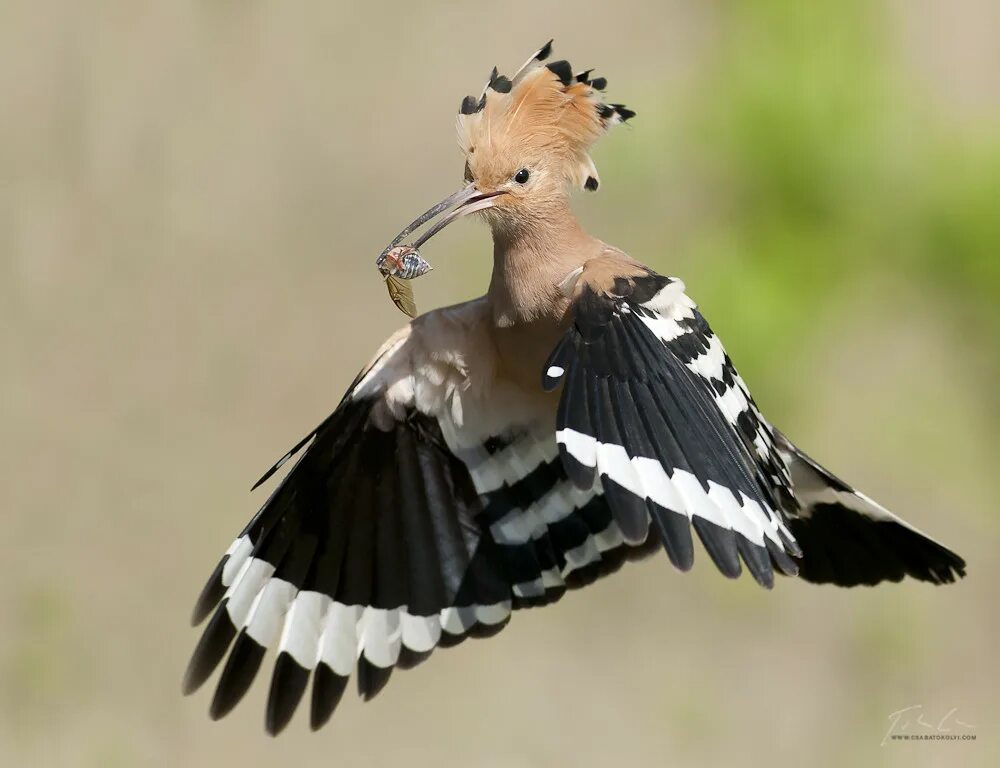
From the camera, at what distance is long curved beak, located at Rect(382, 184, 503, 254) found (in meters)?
1.65

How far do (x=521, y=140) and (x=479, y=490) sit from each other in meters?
0.46

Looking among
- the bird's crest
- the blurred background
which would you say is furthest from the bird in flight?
the blurred background

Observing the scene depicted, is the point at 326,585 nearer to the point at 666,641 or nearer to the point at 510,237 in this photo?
the point at 510,237

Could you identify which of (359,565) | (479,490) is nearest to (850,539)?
(479,490)

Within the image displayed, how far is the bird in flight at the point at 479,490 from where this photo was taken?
168cm

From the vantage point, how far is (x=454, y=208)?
1679mm

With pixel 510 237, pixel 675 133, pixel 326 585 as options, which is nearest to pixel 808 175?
pixel 675 133

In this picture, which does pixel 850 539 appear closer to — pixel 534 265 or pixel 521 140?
pixel 534 265

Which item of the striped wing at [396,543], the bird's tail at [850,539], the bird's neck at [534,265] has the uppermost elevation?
the bird's neck at [534,265]

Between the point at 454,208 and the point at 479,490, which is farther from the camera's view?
the point at 479,490

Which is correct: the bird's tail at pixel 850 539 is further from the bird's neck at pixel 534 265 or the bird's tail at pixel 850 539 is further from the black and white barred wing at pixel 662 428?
the bird's neck at pixel 534 265
